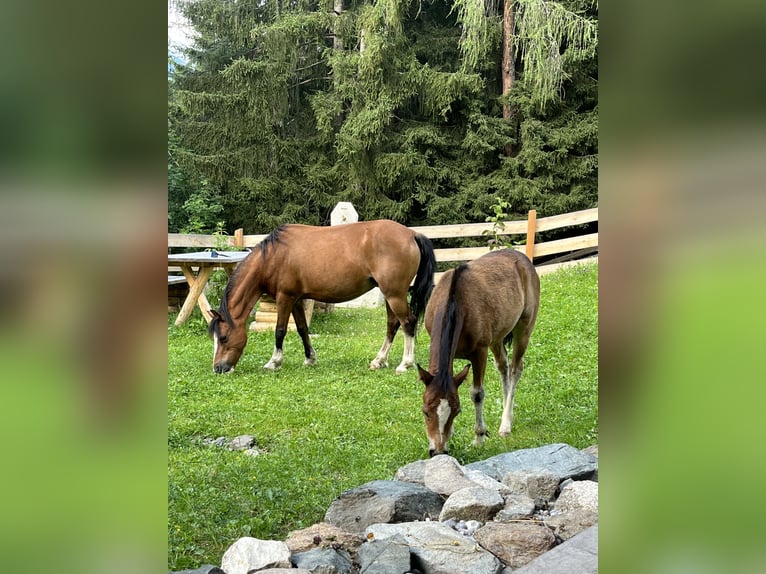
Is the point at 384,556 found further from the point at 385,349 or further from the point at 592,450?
the point at 385,349

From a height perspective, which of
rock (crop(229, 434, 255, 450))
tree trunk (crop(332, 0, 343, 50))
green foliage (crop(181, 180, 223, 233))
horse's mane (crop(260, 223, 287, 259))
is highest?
tree trunk (crop(332, 0, 343, 50))

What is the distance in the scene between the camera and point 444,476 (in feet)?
9.09

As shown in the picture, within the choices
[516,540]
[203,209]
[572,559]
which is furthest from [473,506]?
[203,209]

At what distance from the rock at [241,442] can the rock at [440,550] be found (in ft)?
5.22

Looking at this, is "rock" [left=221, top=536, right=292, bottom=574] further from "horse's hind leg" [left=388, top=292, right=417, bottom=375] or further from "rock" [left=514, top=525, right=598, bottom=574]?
"horse's hind leg" [left=388, top=292, right=417, bottom=375]

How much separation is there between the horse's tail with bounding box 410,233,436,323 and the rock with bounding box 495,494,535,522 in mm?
2686

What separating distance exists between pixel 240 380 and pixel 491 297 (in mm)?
2698

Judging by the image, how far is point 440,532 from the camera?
2199 millimetres

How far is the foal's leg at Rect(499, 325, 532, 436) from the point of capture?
149 inches

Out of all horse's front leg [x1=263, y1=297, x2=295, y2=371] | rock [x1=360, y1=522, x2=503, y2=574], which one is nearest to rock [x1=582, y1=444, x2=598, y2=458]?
rock [x1=360, y1=522, x2=503, y2=574]

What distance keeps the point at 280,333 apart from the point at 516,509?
3.58 metres
